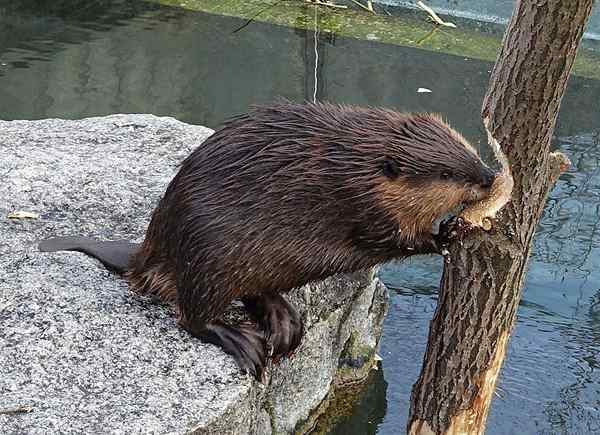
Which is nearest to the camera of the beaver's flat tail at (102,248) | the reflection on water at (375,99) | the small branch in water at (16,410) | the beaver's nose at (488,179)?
the small branch in water at (16,410)

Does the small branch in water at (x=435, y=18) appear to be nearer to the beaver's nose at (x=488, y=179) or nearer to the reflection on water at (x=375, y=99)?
the reflection on water at (x=375, y=99)

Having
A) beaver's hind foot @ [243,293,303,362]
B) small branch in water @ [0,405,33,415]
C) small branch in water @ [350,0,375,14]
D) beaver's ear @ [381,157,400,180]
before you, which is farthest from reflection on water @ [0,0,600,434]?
small branch in water @ [0,405,33,415]

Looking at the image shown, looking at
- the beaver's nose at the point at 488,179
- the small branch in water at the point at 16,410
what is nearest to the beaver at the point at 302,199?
the beaver's nose at the point at 488,179

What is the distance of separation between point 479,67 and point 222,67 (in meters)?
1.45

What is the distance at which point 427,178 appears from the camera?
7.06 ft

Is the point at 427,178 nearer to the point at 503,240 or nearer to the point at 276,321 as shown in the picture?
the point at 503,240

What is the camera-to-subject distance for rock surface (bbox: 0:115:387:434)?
6.93 feet

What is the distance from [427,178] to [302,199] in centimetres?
28

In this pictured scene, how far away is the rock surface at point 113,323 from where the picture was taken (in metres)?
2.11

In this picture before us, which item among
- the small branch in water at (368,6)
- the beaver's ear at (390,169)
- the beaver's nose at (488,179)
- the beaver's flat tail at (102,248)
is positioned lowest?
the beaver's flat tail at (102,248)

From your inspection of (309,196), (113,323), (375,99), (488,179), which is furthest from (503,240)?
(375,99)

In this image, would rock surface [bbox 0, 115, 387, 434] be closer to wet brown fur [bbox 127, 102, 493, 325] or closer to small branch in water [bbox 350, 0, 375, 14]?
wet brown fur [bbox 127, 102, 493, 325]

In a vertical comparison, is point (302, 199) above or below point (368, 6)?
above

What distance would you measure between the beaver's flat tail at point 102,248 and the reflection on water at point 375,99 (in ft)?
→ 2.95
